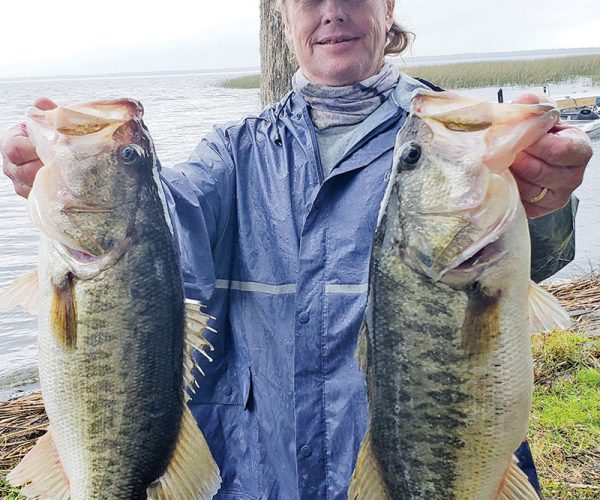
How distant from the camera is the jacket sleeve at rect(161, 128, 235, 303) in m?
2.63

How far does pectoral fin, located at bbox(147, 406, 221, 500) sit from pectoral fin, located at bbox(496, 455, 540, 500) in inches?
35.9

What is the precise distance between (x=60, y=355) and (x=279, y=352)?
3.03 ft

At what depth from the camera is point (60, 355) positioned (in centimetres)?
212

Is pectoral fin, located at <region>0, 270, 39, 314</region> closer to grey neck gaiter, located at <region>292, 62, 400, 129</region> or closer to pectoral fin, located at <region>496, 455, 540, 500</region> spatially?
grey neck gaiter, located at <region>292, 62, 400, 129</region>

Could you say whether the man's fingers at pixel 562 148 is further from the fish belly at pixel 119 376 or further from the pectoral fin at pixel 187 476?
the pectoral fin at pixel 187 476

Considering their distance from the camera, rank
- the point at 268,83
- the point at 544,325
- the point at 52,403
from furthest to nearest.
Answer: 1. the point at 268,83
2. the point at 52,403
3. the point at 544,325

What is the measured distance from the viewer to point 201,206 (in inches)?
109

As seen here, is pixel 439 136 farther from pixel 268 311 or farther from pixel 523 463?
pixel 523 463

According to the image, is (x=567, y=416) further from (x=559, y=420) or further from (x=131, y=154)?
(x=131, y=154)

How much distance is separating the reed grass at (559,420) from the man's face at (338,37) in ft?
10.4

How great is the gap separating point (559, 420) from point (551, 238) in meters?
3.35

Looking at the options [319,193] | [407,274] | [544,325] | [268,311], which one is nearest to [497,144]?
[407,274]

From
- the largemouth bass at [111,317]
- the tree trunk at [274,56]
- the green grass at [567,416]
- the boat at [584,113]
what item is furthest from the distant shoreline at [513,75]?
the largemouth bass at [111,317]

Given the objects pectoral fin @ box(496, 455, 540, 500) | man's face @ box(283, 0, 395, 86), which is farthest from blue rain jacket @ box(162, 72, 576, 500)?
pectoral fin @ box(496, 455, 540, 500)
